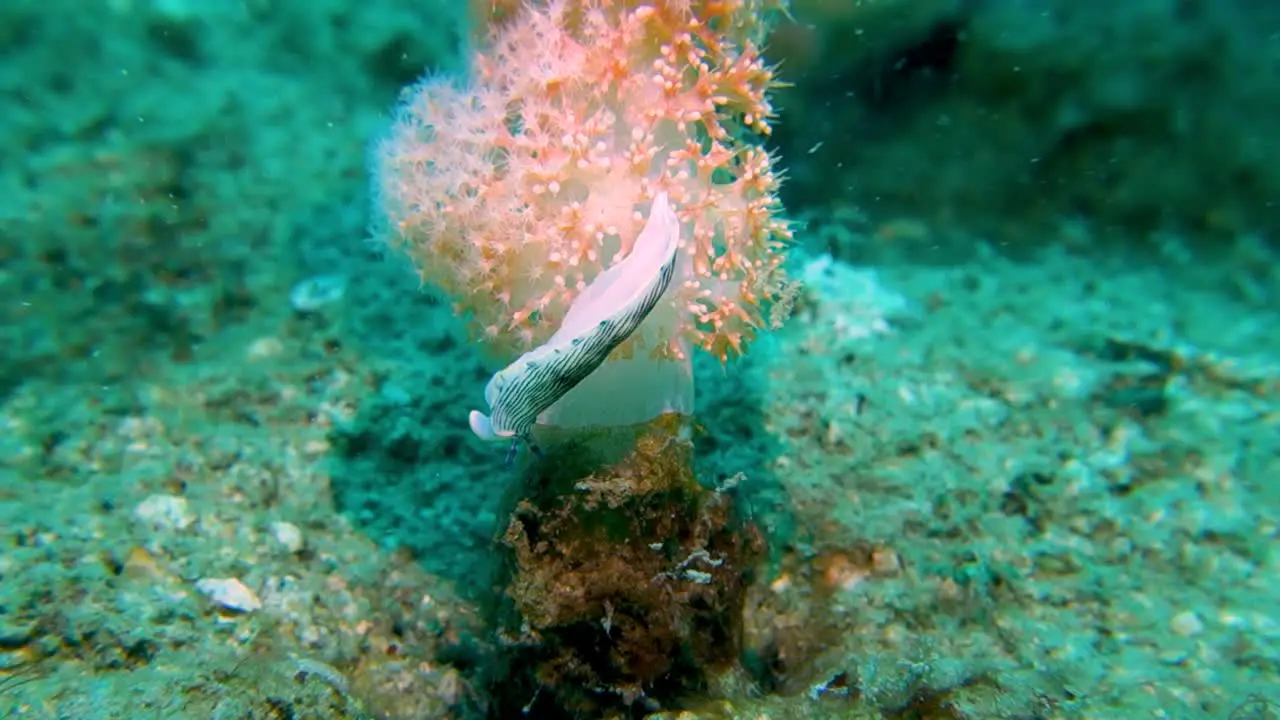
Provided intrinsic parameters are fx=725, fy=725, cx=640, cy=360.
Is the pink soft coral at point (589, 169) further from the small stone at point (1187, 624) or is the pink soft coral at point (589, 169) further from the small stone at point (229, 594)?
the small stone at point (1187, 624)

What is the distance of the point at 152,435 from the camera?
339 cm

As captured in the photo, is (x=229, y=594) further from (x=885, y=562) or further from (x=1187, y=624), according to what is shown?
(x=1187, y=624)

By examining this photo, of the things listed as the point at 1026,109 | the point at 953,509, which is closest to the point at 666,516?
the point at 953,509

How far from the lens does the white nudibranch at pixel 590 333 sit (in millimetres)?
1866

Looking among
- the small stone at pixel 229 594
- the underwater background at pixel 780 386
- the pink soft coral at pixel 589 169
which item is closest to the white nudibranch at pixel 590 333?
the pink soft coral at pixel 589 169

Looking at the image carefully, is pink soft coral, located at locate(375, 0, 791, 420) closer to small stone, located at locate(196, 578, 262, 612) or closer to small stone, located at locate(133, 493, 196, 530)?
small stone, located at locate(196, 578, 262, 612)

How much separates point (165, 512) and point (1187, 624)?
4064mm

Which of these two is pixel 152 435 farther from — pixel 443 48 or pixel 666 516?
pixel 443 48

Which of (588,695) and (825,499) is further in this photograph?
(825,499)

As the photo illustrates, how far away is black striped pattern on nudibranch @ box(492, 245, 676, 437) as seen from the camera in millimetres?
1860

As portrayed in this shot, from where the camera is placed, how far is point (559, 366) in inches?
74.9

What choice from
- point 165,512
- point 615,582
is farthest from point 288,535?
point 615,582

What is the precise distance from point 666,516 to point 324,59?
466 centimetres

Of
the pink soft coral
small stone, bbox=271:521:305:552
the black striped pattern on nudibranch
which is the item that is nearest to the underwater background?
small stone, bbox=271:521:305:552
